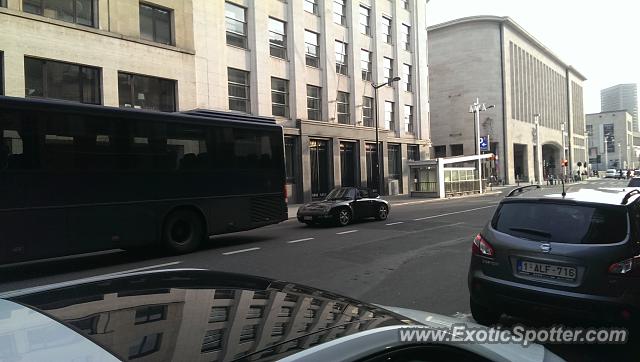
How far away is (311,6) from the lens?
109ft

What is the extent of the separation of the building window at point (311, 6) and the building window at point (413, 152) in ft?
49.9

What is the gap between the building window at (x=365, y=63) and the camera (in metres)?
37.3

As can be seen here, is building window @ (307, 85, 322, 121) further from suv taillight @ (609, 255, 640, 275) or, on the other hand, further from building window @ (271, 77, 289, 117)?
suv taillight @ (609, 255, 640, 275)

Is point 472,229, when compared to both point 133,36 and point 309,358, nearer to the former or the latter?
point 309,358

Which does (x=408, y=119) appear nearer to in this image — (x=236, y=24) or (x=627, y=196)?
(x=236, y=24)

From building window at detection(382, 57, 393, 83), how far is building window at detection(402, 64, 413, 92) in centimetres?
186

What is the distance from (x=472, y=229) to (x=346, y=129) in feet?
69.2

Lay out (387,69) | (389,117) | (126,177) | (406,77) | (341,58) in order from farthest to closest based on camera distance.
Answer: (406,77) → (389,117) → (387,69) → (341,58) → (126,177)

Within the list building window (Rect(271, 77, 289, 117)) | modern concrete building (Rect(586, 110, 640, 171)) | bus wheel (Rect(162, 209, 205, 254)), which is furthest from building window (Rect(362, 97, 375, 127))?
modern concrete building (Rect(586, 110, 640, 171))

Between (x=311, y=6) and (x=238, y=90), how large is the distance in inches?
384

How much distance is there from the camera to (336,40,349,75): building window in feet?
115

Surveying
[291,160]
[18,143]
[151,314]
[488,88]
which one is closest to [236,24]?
[291,160]

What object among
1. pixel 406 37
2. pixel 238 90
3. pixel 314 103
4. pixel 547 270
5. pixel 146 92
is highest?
pixel 406 37

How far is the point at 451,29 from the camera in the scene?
69.4 metres
